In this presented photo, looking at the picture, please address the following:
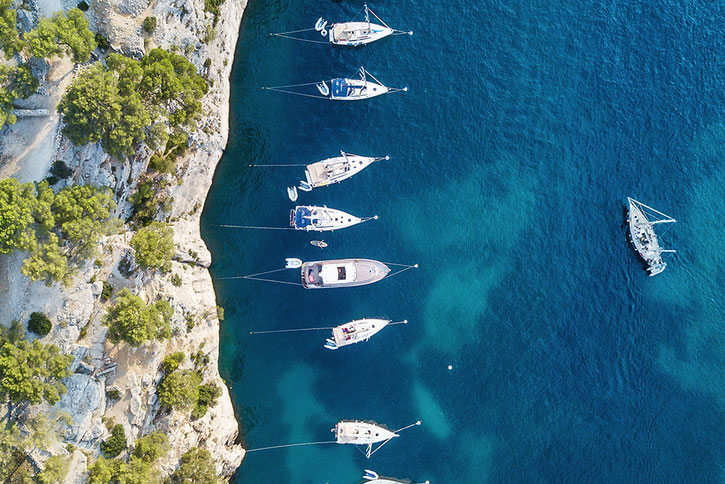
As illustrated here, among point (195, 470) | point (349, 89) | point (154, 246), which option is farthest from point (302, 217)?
point (195, 470)

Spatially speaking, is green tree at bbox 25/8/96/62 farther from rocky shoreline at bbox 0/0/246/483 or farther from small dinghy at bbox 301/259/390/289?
small dinghy at bbox 301/259/390/289

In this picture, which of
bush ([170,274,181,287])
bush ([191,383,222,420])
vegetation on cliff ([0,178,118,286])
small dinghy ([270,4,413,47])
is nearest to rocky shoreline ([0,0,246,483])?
bush ([170,274,181,287])

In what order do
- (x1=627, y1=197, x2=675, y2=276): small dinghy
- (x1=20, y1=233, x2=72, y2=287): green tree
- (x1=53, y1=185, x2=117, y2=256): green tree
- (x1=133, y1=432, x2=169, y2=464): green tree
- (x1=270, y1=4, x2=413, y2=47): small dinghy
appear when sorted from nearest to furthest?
(x1=20, y1=233, x2=72, y2=287): green tree → (x1=53, y1=185, x2=117, y2=256): green tree → (x1=133, y1=432, x2=169, y2=464): green tree → (x1=270, y1=4, x2=413, y2=47): small dinghy → (x1=627, y1=197, x2=675, y2=276): small dinghy

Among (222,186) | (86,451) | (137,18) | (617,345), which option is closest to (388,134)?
(222,186)

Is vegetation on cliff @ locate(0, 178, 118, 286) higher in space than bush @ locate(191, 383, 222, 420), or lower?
higher

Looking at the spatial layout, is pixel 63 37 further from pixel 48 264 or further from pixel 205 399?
pixel 205 399

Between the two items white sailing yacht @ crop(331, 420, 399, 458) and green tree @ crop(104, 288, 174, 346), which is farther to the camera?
white sailing yacht @ crop(331, 420, 399, 458)
